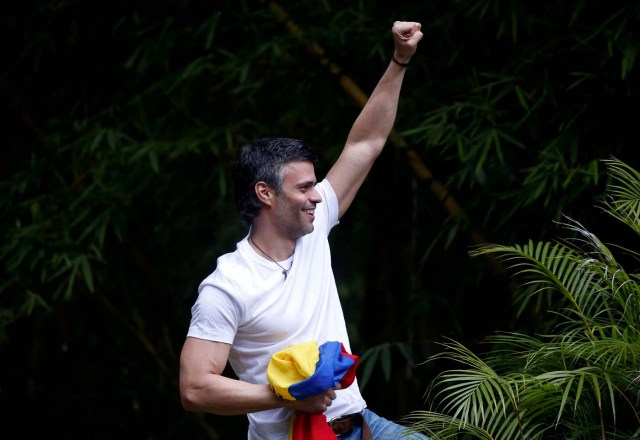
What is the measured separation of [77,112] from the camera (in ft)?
15.8

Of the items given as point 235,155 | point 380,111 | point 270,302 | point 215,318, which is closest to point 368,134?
point 380,111

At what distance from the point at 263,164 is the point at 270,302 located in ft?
1.19

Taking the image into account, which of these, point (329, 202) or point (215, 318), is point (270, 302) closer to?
point (215, 318)

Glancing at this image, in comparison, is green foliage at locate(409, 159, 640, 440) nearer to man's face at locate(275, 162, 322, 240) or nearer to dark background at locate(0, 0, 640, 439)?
man's face at locate(275, 162, 322, 240)

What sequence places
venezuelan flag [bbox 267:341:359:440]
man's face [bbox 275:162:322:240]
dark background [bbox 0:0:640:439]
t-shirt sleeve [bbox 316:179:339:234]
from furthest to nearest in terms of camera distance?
dark background [bbox 0:0:640:439], t-shirt sleeve [bbox 316:179:339:234], man's face [bbox 275:162:322:240], venezuelan flag [bbox 267:341:359:440]

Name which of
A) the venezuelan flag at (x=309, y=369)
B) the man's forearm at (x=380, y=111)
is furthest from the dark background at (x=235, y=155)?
the venezuelan flag at (x=309, y=369)

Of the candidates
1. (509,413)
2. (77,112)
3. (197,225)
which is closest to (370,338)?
(197,225)

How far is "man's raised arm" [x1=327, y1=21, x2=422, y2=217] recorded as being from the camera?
2881 mm

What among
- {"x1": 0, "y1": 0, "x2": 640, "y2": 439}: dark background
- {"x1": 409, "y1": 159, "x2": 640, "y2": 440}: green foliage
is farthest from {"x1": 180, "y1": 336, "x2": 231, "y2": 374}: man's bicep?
{"x1": 0, "y1": 0, "x2": 640, "y2": 439}: dark background

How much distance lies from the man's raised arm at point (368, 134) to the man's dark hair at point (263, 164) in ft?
0.59

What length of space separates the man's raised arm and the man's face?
0.82ft

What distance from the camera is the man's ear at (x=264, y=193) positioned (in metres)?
2.63

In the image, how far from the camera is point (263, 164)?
2.67 meters

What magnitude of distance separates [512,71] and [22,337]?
103 inches
